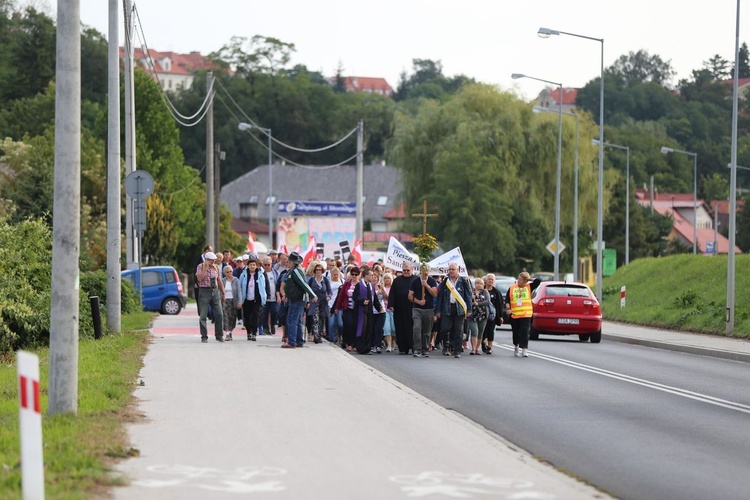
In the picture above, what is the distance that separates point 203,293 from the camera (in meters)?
26.4

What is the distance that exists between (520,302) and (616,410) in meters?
10.5

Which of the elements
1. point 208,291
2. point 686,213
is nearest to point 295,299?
point 208,291

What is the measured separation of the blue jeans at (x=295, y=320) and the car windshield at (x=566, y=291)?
10.2 meters

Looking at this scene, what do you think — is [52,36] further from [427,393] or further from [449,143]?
[427,393]

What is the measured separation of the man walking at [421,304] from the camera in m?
25.6

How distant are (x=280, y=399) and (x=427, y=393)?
9.48 ft

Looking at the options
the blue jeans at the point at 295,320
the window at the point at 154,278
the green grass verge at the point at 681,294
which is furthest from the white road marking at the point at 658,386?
the window at the point at 154,278

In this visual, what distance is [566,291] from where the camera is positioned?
34219 mm

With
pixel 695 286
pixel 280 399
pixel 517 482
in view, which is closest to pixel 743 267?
pixel 695 286

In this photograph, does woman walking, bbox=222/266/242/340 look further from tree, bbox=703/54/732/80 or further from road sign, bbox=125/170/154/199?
tree, bbox=703/54/732/80

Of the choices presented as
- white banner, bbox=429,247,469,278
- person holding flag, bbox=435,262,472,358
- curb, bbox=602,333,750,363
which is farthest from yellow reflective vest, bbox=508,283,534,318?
curb, bbox=602,333,750,363

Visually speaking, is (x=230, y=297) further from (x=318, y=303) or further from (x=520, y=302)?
(x=520, y=302)

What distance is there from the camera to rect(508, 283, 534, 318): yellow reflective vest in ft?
87.0

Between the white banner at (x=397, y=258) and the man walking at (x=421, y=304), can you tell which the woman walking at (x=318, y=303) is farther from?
the man walking at (x=421, y=304)
